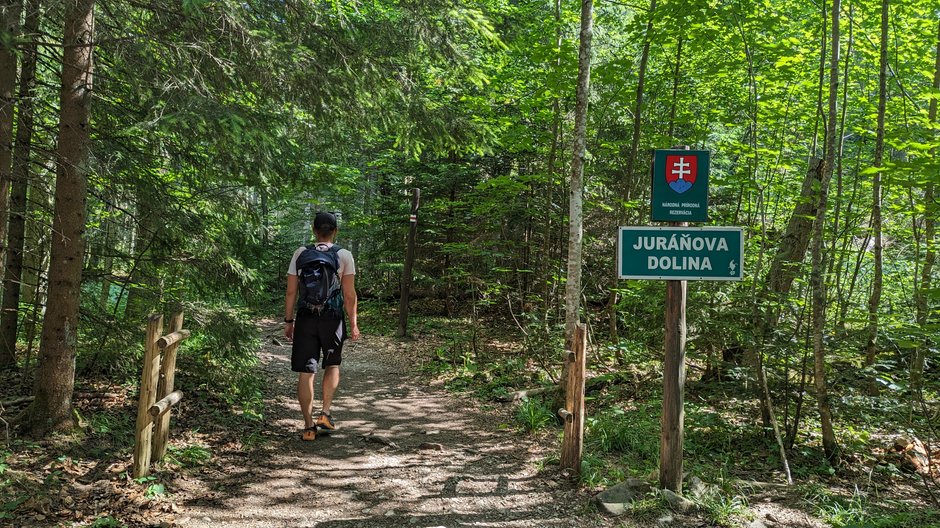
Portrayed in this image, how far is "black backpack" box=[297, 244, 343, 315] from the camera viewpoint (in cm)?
536

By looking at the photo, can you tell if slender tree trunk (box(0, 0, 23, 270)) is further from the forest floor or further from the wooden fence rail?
the forest floor

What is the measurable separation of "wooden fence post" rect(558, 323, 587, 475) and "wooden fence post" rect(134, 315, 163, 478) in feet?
10.8

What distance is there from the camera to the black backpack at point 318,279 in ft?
17.6

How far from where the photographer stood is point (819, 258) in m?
5.66

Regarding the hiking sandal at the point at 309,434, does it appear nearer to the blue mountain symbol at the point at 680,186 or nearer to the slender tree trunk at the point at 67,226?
the slender tree trunk at the point at 67,226

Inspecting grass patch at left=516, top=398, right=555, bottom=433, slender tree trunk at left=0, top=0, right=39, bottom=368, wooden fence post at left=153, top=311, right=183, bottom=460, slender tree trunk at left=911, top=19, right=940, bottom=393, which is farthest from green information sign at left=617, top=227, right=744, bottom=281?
slender tree trunk at left=0, top=0, right=39, bottom=368

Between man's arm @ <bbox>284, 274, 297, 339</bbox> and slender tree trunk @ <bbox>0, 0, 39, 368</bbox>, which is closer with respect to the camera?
slender tree trunk @ <bbox>0, 0, 39, 368</bbox>

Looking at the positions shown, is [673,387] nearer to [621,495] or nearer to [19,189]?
[621,495]

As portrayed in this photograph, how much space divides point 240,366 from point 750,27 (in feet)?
24.2

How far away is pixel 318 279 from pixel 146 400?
5.65ft

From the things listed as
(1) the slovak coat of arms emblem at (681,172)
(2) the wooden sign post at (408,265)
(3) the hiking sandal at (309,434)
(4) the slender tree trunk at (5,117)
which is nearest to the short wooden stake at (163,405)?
(3) the hiking sandal at (309,434)

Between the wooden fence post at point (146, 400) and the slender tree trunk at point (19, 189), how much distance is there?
1799 mm

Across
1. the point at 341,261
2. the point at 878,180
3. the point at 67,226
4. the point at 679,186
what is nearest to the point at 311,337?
the point at 341,261

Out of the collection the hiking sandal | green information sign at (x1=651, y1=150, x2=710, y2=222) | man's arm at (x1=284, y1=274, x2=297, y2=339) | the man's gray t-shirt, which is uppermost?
green information sign at (x1=651, y1=150, x2=710, y2=222)
